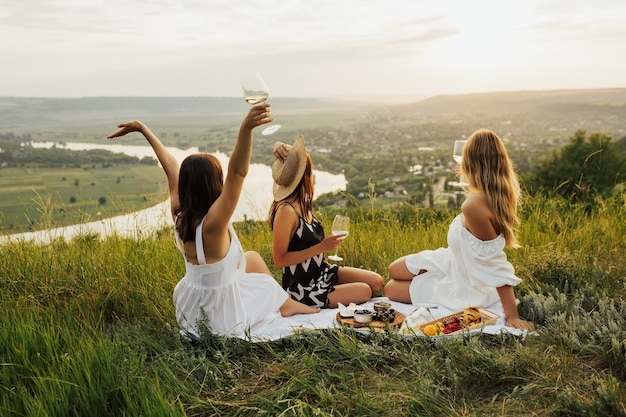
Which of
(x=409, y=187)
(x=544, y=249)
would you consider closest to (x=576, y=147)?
(x=409, y=187)

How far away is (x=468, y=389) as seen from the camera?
3203 millimetres

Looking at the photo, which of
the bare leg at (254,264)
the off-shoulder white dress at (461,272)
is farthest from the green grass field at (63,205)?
the off-shoulder white dress at (461,272)

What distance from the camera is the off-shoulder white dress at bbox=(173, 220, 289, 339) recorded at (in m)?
3.98

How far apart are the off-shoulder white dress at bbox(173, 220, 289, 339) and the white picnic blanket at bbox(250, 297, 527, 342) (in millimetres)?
96

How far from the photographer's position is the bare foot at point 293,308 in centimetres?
448

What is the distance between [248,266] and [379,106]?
1835 inches

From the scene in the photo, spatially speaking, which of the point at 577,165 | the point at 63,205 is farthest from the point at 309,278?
the point at 577,165

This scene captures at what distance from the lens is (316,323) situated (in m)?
4.27

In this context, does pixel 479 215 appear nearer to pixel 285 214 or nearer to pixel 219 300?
pixel 285 214

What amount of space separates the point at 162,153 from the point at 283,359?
194 cm

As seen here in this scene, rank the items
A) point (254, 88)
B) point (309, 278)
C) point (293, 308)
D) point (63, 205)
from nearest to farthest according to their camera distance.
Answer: point (254, 88) → point (293, 308) → point (309, 278) → point (63, 205)

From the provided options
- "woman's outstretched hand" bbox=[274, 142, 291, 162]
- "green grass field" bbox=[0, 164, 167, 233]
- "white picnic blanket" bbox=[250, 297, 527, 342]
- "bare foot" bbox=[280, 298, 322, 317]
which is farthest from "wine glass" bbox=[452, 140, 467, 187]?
"green grass field" bbox=[0, 164, 167, 233]

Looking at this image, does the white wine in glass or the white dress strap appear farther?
the white wine in glass

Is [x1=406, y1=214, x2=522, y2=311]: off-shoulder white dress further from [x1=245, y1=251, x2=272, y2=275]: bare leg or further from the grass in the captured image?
[x1=245, y1=251, x2=272, y2=275]: bare leg
